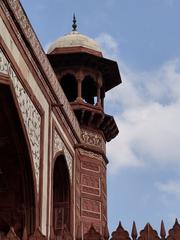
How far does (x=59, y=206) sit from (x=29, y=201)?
2360mm

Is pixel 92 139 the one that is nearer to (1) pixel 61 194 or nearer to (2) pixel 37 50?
(1) pixel 61 194

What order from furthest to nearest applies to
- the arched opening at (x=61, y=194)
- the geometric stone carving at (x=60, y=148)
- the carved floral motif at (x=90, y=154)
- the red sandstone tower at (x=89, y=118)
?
the carved floral motif at (x=90, y=154) < the red sandstone tower at (x=89, y=118) < the arched opening at (x=61, y=194) < the geometric stone carving at (x=60, y=148)

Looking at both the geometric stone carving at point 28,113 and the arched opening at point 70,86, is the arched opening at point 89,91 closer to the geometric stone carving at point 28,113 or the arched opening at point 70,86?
the arched opening at point 70,86

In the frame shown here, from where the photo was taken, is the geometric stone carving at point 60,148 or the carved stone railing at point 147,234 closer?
the carved stone railing at point 147,234

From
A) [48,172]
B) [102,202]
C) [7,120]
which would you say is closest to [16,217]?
[48,172]

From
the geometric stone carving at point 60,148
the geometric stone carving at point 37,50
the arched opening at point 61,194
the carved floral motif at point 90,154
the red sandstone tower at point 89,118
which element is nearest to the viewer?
the geometric stone carving at point 37,50

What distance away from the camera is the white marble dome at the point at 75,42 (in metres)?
12.8

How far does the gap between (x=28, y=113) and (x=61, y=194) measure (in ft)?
9.71

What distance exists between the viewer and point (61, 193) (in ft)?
37.1

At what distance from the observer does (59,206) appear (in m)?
11.3

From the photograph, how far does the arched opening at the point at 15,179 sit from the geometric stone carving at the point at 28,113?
17cm

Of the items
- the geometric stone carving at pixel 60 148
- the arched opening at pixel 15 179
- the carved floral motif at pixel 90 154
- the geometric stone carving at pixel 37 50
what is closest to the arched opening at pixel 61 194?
the geometric stone carving at pixel 60 148

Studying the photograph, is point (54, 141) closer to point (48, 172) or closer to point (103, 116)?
point (48, 172)

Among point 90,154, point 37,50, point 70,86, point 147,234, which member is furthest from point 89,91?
point 147,234
